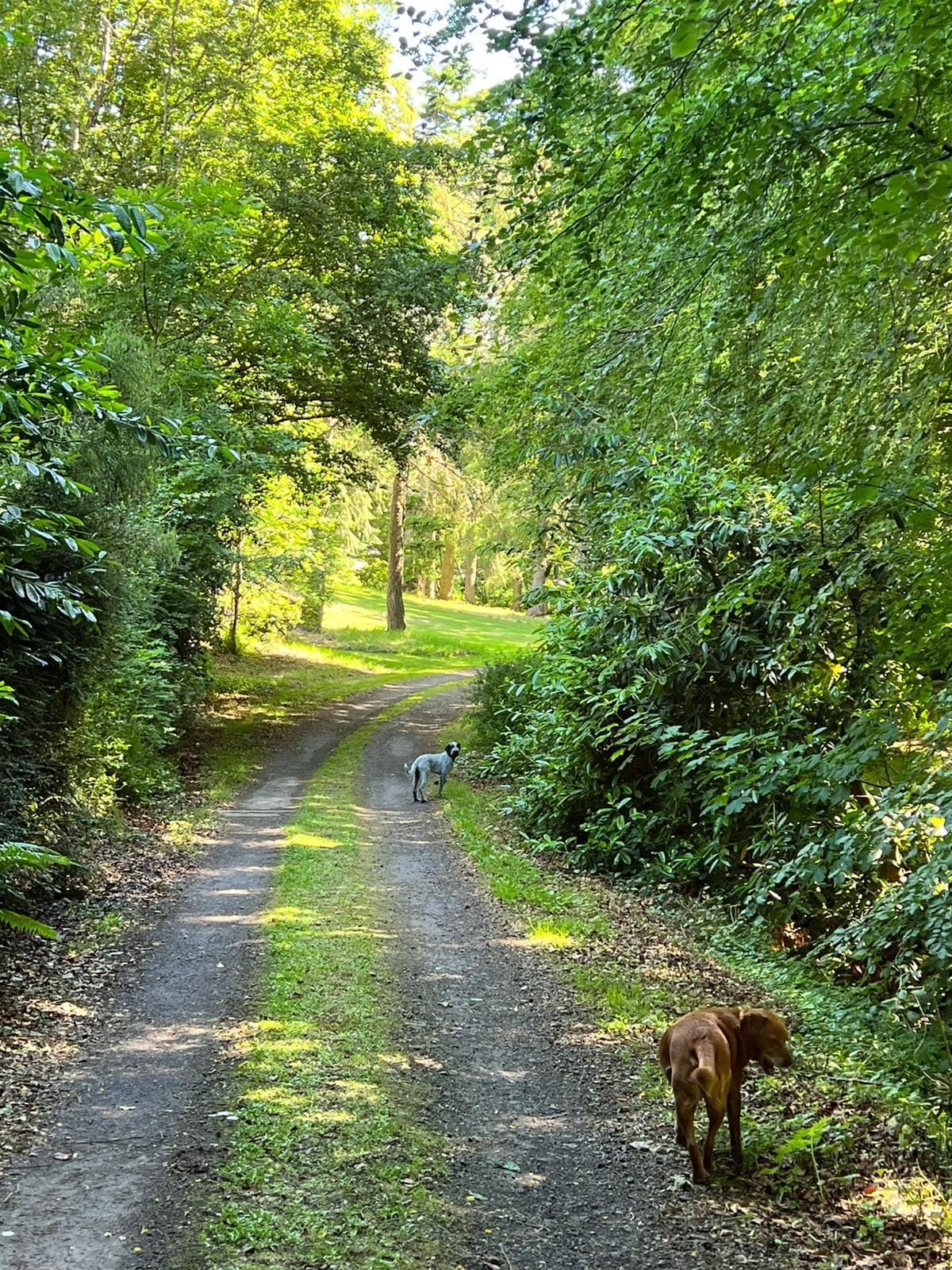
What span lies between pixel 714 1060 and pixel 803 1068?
1.56 metres

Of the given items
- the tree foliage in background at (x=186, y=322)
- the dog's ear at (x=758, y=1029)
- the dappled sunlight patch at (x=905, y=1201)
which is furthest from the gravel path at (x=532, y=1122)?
the tree foliage in background at (x=186, y=322)

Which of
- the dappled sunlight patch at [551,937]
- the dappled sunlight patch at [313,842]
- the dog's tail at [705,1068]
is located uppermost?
the dog's tail at [705,1068]

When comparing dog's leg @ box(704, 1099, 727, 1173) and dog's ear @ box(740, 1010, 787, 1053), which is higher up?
dog's ear @ box(740, 1010, 787, 1053)

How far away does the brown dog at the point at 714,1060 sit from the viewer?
367 cm

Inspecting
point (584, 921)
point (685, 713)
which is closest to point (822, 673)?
point (685, 713)

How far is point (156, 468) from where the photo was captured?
9.44 m

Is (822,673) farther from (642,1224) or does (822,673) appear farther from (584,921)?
(642,1224)

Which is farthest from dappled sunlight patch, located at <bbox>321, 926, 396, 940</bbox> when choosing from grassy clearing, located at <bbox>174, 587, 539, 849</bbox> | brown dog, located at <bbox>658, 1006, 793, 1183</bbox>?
brown dog, located at <bbox>658, 1006, 793, 1183</bbox>

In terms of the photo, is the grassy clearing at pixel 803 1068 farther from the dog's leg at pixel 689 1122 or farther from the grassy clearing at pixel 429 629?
the grassy clearing at pixel 429 629

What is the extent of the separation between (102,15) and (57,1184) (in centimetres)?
1707

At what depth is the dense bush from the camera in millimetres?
5027

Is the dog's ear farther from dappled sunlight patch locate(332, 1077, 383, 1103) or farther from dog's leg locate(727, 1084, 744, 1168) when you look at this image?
dappled sunlight patch locate(332, 1077, 383, 1103)

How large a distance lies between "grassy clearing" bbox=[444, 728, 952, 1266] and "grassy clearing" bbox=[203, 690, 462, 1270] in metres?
1.32

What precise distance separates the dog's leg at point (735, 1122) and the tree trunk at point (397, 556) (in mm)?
27852
